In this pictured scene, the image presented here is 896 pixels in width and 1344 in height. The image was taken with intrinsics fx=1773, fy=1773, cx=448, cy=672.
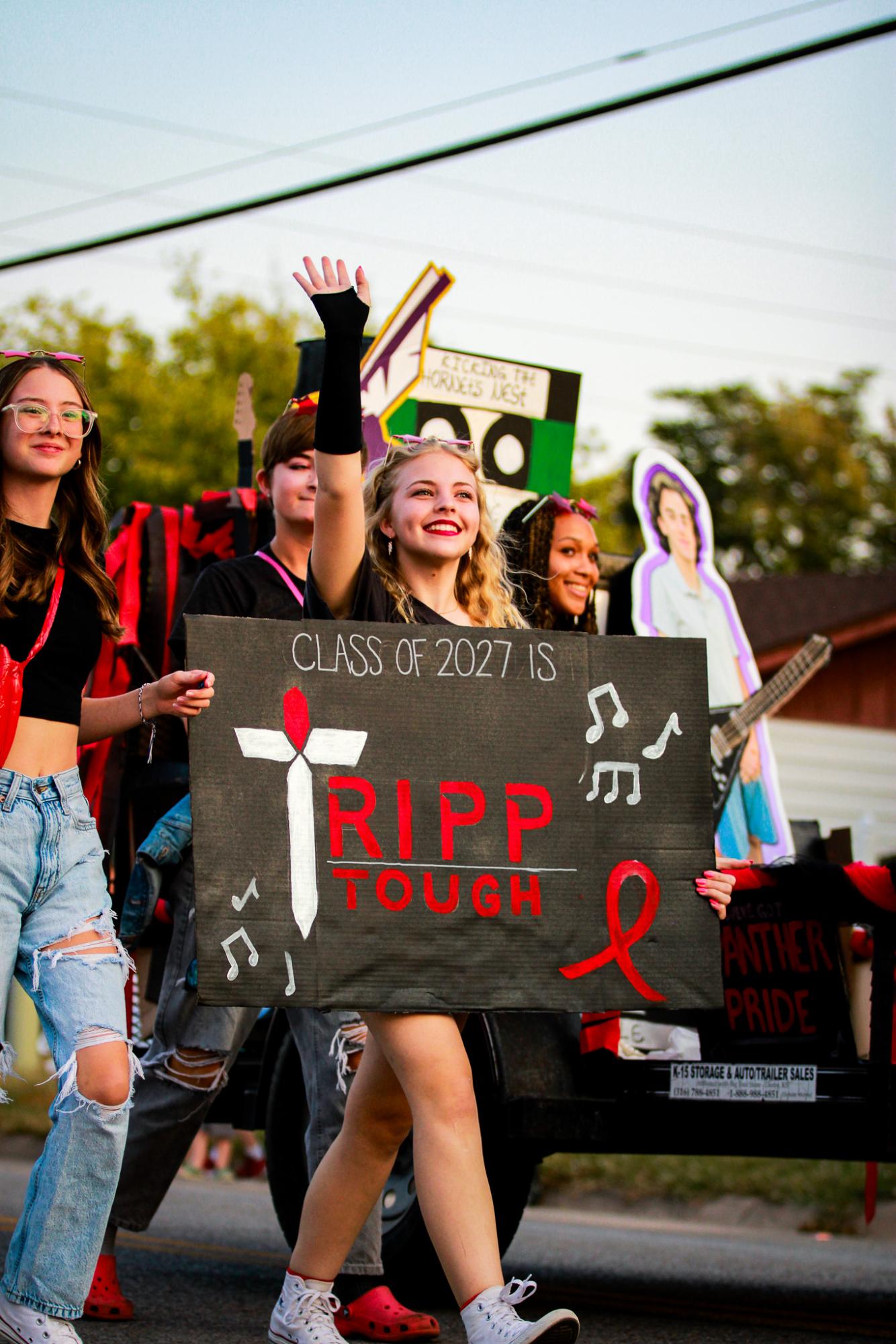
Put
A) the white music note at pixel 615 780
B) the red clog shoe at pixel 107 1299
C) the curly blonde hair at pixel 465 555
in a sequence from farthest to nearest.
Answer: the red clog shoe at pixel 107 1299 → the curly blonde hair at pixel 465 555 → the white music note at pixel 615 780

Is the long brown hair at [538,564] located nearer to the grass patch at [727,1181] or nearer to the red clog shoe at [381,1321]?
the red clog shoe at [381,1321]

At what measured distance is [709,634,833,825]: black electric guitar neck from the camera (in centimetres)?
602

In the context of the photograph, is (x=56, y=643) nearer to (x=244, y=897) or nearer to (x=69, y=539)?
(x=69, y=539)

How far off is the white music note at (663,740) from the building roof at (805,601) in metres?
17.7

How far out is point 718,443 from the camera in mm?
48406

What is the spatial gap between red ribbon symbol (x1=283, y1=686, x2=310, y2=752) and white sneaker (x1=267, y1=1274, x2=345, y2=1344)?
1188mm

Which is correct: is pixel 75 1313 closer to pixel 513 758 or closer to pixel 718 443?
pixel 513 758

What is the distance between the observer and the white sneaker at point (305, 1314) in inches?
149

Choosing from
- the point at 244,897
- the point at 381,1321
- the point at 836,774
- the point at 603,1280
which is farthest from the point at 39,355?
the point at 836,774

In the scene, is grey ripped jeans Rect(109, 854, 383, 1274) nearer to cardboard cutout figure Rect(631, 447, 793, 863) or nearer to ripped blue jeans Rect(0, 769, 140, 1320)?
ripped blue jeans Rect(0, 769, 140, 1320)

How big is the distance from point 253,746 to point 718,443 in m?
45.9

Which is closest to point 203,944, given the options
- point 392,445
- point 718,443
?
point 392,445

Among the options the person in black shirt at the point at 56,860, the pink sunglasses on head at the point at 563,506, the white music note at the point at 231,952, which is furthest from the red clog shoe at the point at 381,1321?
the pink sunglasses on head at the point at 563,506

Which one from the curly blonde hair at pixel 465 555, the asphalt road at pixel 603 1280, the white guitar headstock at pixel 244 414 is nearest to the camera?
the curly blonde hair at pixel 465 555
